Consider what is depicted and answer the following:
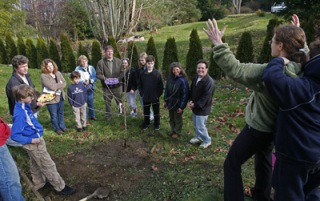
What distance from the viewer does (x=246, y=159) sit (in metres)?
2.65

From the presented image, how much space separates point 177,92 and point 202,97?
0.60m

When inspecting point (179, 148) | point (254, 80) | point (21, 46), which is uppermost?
point (254, 80)

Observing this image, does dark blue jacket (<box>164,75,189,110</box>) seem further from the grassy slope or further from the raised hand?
the raised hand

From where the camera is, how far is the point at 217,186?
11.9 feet

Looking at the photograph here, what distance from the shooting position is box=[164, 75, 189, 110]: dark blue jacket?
16.8ft

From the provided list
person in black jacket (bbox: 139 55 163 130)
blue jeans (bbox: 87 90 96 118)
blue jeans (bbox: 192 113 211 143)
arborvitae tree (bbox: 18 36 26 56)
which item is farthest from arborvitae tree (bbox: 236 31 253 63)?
arborvitae tree (bbox: 18 36 26 56)

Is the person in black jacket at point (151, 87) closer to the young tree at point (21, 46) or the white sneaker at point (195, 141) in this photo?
the white sneaker at point (195, 141)

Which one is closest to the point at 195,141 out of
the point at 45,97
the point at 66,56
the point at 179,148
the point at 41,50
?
the point at 179,148

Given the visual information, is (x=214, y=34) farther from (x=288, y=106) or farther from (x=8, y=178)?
(x=8, y=178)

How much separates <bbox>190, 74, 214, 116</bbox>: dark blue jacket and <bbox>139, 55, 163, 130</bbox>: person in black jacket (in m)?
0.99

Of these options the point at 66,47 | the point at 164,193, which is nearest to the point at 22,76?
the point at 164,193

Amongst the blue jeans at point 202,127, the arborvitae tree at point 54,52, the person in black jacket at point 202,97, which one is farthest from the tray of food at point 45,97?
the arborvitae tree at point 54,52

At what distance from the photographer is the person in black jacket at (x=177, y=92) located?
5.12 meters

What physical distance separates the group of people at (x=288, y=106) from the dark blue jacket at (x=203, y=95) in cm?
220
